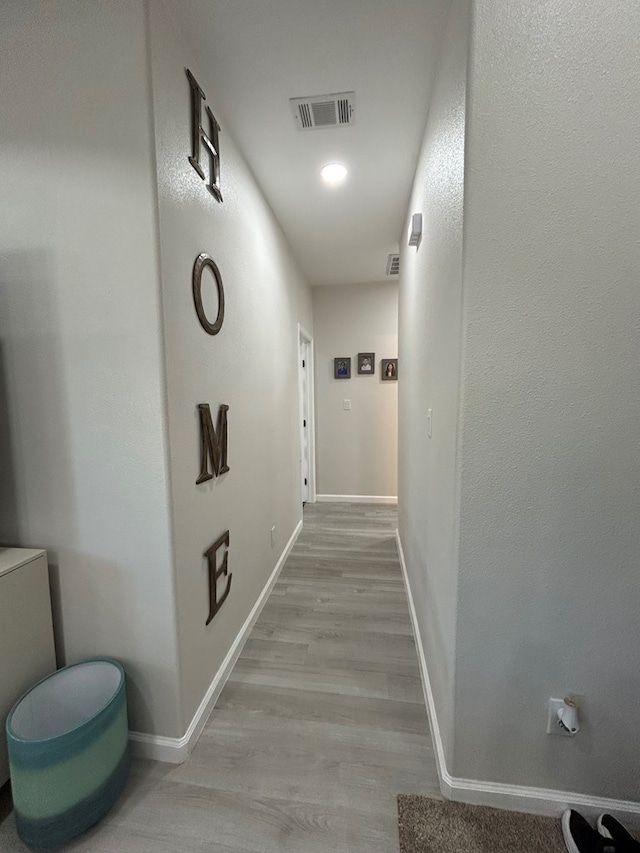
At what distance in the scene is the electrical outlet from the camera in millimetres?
1038

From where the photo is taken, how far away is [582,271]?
3.04 ft

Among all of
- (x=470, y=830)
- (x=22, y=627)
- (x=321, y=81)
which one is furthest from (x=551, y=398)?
(x=22, y=627)

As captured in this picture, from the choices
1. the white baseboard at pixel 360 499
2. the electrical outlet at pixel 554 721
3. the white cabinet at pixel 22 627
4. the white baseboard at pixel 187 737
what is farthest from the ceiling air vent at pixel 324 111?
the white baseboard at pixel 360 499

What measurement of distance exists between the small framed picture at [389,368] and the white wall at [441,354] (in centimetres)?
216

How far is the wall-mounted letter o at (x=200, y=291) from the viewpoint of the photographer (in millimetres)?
1314

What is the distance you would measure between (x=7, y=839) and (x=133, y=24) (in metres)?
2.52

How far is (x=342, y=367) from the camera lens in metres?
4.16

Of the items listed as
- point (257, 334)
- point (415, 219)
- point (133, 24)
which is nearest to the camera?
point (133, 24)

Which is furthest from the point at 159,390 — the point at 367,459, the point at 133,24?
the point at 367,459

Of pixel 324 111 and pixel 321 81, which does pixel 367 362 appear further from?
pixel 321 81

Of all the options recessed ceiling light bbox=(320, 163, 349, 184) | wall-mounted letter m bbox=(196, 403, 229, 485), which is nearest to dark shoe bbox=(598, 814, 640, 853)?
wall-mounted letter m bbox=(196, 403, 229, 485)

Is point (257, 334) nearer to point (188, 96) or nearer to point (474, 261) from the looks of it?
point (188, 96)

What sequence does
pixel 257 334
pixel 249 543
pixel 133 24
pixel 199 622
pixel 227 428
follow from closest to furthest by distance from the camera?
pixel 133 24 → pixel 199 622 → pixel 227 428 → pixel 249 543 → pixel 257 334

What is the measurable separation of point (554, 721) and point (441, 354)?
123 cm
